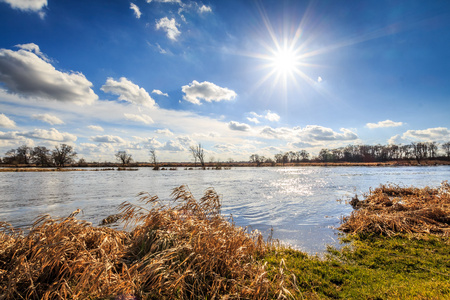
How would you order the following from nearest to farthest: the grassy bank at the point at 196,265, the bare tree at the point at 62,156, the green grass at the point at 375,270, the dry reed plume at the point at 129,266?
1. the dry reed plume at the point at 129,266
2. the grassy bank at the point at 196,265
3. the green grass at the point at 375,270
4. the bare tree at the point at 62,156

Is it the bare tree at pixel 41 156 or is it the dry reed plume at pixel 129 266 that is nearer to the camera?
the dry reed plume at pixel 129 266

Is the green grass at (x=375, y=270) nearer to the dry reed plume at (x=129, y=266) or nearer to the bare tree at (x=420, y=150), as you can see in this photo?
the dry reed plume at (x=129, y=266)

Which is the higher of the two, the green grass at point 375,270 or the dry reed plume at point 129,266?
the dry reed plume at point 129,266

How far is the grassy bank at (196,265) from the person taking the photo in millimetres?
3457

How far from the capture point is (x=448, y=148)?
106188mm

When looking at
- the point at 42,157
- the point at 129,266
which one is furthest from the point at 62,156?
the point at 129,266

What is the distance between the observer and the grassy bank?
3457mm

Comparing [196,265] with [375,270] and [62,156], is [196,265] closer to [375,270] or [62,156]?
[375,270]

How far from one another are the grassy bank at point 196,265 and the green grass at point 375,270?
0.02 m

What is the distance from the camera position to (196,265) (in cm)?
416

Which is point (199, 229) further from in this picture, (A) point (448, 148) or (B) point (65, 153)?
(A) point (448, 148)

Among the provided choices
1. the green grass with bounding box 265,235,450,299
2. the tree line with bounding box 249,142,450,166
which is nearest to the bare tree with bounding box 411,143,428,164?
the tree line with bounding box 249,142,450,166

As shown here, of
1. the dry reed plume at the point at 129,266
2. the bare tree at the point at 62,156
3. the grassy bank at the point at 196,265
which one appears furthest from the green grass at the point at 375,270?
the bare tree at the point at 62,156

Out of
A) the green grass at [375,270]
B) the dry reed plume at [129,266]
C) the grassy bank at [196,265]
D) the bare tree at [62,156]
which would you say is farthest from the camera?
the bare tree at [62,156]
